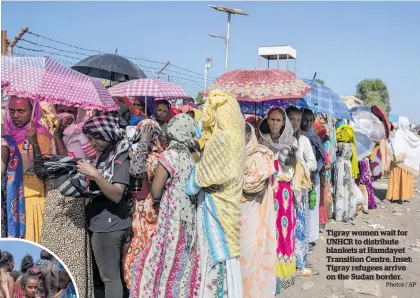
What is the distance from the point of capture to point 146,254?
11.9ft

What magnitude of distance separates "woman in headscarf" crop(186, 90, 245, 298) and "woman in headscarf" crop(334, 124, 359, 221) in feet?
16.9

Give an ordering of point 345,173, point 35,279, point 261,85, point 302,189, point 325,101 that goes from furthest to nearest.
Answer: point 345,173 → point 325,101 → point 302,189 → point 261,85 → point 35,279

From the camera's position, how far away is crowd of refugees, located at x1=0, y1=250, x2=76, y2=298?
2137 mm

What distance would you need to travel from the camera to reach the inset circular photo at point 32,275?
2.14 m

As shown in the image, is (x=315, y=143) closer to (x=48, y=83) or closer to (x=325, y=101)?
(x=325, y=101)

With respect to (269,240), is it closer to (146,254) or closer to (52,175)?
(146,254)

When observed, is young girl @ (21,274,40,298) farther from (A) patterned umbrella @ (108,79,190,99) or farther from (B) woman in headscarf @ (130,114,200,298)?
(A) patterned umbrella @ (108,79,190,99)

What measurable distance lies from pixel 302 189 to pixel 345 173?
342 cm

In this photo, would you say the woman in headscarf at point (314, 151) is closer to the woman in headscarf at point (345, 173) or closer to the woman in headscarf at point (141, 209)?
the woman in headscarf at point (345, 173)

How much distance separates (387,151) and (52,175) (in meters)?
8.89

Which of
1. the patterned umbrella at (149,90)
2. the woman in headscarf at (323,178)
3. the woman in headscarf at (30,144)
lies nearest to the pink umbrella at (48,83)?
the woman in headscarf at (30,144)

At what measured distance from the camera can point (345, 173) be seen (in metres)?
8.43

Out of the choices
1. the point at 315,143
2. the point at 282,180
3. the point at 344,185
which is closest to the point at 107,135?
the point at 282,180

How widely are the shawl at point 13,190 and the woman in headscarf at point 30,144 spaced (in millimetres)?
40
